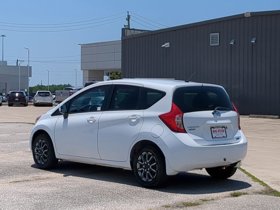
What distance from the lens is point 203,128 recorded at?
9.09 meters

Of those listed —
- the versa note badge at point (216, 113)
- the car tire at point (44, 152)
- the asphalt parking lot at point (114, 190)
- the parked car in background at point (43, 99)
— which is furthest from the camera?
the parked car in background at point (43, 99)

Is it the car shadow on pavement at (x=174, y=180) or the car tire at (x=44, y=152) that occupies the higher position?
the car tire at (x=44, y=152)

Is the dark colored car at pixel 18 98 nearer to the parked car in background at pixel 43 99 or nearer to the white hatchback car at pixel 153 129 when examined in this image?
the parked car in background at pixel 43 99

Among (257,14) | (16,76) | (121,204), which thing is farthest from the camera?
(16,76)

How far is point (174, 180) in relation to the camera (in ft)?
32.5

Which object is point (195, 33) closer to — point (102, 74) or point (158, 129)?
point (158, 129)

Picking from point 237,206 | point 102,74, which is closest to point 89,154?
point 237,206

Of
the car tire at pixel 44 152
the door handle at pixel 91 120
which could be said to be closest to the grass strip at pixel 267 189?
the door handle at pixel 91 120

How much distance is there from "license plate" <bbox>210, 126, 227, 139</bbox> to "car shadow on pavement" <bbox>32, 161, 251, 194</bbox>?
Answer: 85 centimetres

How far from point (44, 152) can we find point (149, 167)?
2809 mm

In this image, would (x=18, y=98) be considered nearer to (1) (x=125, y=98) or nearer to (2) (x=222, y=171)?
(1) (x=125, y=98)

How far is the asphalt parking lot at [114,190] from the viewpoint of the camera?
790 centimetres

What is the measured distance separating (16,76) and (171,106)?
11068cm

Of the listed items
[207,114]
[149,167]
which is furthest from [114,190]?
[207,114]
